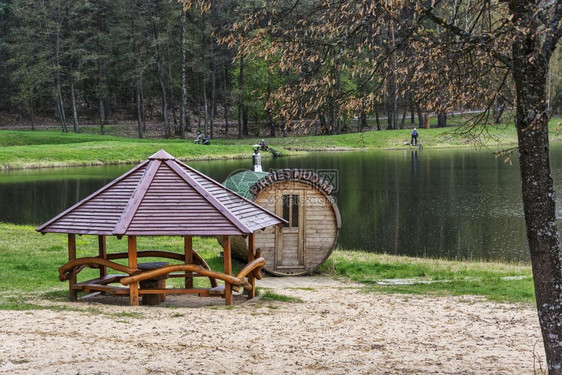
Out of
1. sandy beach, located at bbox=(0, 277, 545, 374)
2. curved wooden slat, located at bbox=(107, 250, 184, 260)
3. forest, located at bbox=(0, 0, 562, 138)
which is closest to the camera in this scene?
sandy beach, located at bbox=(0, 277, 545, 374)

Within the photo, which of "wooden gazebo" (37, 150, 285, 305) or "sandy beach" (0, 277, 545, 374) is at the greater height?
"wooden gazebo" (37, 150, 285, 305)

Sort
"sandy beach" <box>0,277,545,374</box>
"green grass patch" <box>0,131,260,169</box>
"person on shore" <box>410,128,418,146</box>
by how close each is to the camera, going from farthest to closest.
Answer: "person on shore" <box>410,128,418,146</box>, "green grass patch" <box>0,131,260,169</box>, "sandy beach" <box>0,277,545,374</box>

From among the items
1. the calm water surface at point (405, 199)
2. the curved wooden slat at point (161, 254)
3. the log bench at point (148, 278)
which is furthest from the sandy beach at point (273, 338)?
the calm water surface at point (405, 199)

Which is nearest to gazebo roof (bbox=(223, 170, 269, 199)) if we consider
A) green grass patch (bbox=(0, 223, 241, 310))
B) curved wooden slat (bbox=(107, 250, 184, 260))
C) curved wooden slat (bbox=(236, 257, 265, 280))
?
green grass patch (bbox=(0, 223, 241, 310))

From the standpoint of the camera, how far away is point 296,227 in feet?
60.6

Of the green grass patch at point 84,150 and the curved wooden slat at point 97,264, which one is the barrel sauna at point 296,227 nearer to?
the curved wooden slat at point 97,264

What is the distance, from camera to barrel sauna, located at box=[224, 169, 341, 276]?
18.1 meters

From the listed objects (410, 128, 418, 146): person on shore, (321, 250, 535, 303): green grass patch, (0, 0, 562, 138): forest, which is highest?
(0, 0, 562, 138): forest

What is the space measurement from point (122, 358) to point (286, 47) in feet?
13.9

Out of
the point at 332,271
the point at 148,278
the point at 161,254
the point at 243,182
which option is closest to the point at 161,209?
the point at 148,278

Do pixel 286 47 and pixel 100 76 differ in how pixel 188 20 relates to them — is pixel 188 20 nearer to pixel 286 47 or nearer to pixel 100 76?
pixel 100 76

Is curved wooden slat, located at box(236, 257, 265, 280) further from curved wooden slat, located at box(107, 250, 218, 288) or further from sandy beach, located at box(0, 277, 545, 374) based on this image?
curved wooden slat, located at box(107, 250, 218, 288)

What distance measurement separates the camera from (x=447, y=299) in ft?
46.2

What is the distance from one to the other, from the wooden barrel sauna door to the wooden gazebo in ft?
16.0
